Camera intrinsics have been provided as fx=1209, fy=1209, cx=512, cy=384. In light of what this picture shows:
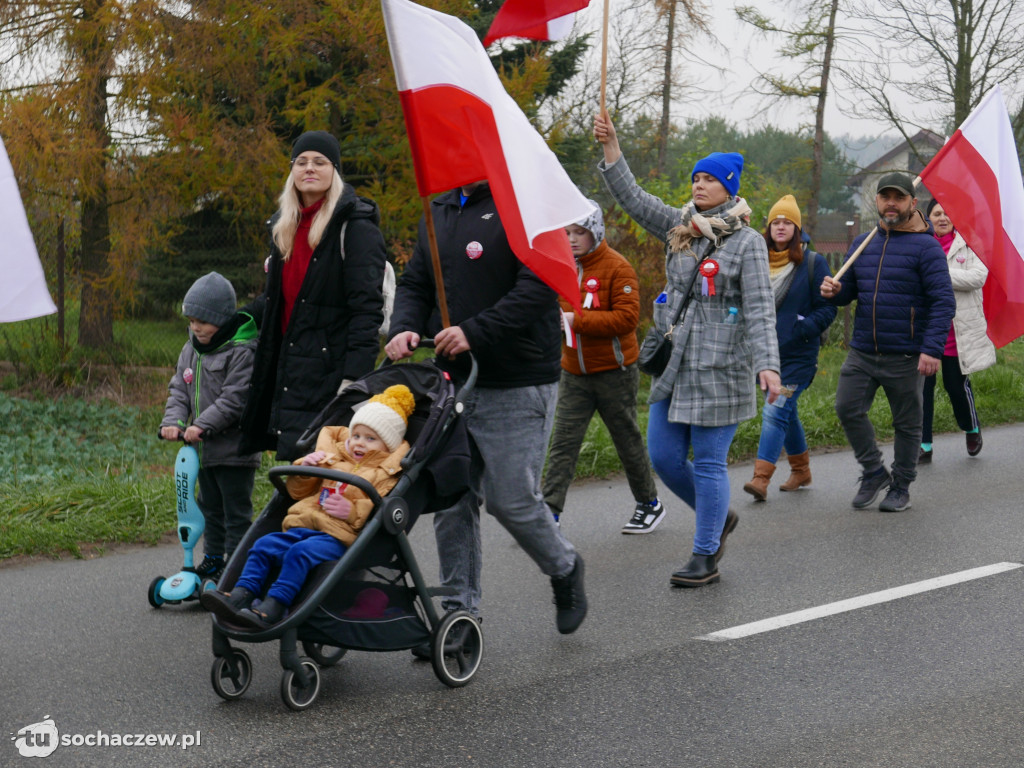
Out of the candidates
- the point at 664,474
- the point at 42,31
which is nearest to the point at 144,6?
the point at 42,31

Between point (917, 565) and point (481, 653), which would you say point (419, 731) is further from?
point (917, 565)

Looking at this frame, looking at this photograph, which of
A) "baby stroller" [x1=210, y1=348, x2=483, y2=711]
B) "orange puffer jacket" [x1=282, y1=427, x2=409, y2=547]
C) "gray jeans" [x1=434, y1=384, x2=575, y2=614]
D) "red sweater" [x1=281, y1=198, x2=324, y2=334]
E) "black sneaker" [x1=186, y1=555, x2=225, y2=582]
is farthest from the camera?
"black sneaker" [x1=186, y1=555, x2=225, y2=582]

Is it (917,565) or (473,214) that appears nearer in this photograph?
(473,214)

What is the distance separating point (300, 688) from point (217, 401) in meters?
1.59

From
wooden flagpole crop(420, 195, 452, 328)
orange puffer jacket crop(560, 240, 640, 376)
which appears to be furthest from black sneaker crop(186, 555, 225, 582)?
orange puffer jacket crop(560, 240, 640, 376)

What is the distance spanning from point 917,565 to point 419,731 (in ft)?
10.5

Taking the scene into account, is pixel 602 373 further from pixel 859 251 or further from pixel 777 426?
pixel 859 251

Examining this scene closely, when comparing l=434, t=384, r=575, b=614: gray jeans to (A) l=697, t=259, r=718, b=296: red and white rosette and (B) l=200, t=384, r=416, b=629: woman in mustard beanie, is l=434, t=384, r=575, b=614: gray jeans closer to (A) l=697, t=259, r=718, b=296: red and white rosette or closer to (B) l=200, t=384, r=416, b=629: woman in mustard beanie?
(B) l=200, t=384, r=416, b=629: woman in mustard beanie

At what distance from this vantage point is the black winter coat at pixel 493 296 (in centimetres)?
443

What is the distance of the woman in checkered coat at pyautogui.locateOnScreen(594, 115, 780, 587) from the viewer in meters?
5.58

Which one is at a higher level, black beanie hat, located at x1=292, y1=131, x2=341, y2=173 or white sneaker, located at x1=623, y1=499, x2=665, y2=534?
black beanie hat, located at x1=292, y1=131, x2=341, y2=173

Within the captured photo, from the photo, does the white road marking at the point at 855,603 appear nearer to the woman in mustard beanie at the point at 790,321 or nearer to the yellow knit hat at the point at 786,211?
the woman in mustard beanie at the point at 790,321

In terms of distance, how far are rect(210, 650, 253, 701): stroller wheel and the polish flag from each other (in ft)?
5.57

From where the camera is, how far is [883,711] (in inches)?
160
